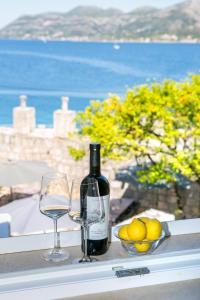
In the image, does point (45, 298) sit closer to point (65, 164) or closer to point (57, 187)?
point (57, 187)

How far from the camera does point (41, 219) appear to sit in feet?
11.2

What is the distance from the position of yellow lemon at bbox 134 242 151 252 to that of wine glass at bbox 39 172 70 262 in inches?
4.8

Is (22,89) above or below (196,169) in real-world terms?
above

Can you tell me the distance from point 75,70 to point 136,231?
33.7 feet

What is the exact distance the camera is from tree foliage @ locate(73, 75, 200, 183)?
4020 millimetres

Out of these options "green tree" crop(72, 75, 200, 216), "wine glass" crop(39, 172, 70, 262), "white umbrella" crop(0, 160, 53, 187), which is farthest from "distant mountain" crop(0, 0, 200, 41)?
"wine glass" crop(39, 172, 70, 262)

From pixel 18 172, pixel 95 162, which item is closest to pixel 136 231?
pixel 95 162

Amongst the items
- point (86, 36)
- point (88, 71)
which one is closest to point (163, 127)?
point (86, 36)

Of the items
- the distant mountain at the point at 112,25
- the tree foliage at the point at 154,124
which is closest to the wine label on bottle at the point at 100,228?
the tree foliage at the point at 154,124

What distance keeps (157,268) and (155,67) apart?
30.7ft

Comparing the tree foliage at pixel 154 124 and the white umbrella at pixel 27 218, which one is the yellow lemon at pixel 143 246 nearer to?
the white umbrella at pixel 27 218

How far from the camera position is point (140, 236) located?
2.82ft

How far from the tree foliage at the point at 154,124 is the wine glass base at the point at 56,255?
3.15 m

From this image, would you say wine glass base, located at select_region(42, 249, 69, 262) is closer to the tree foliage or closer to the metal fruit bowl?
the metal fruit bowl
